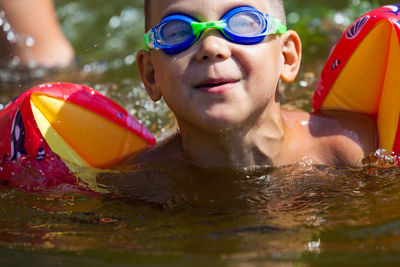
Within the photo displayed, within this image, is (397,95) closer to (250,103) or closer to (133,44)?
(250,103)

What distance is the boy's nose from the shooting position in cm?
296

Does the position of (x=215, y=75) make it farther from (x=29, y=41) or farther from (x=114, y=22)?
(x=114, y=22)

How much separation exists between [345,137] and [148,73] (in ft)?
3.89

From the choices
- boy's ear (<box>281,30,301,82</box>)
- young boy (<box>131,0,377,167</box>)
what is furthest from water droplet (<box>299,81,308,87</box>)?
boy's ear (<box>281,30,301,82</box>)

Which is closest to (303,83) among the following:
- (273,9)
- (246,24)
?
(273,9)

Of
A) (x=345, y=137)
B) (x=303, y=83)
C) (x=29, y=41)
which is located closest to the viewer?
(x=345, y=137)

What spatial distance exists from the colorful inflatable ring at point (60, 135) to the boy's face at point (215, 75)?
0.73m

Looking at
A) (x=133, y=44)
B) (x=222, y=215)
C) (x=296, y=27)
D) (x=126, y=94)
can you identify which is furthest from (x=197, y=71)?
(x=133, y=44)

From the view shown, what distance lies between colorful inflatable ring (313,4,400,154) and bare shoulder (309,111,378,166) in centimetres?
7

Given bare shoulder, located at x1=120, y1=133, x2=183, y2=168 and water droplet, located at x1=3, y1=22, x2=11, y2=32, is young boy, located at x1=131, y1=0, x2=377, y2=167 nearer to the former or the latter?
bare shoulder, located at x1=120, y1=133, x2=183, y2=168

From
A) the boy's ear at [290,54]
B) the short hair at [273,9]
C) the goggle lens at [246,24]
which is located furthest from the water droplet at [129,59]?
the goggle lens at [246,24]

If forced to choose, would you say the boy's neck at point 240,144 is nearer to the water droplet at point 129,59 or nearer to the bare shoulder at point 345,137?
the bare shoulder at point 345,137

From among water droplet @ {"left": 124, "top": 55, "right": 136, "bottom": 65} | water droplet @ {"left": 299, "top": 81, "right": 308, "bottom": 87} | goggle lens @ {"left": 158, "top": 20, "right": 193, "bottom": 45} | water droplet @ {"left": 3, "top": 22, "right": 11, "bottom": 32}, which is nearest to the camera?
goggle lens @ {"left": 158, "top": 20, "right": 193, "bottom": 45}

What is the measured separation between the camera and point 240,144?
3326 mm
